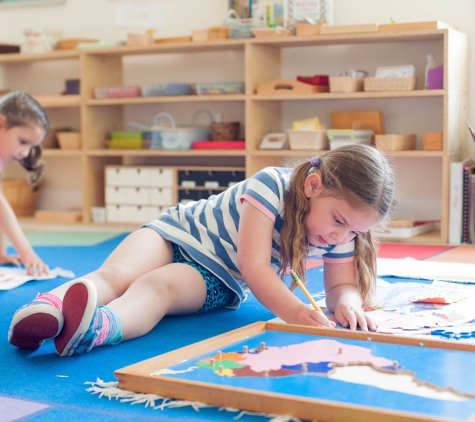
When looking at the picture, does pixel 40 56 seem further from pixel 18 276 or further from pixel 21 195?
pixel 18 276

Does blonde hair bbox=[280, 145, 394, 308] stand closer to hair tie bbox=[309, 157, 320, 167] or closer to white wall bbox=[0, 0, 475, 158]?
hair tie bbox=[309, 157, 320, 167]

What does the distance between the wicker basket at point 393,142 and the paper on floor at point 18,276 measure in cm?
129

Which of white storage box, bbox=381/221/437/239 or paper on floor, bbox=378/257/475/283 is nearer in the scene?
paper on floor, bbox=378/257/475/283

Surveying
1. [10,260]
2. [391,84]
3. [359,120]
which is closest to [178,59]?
[359,120]

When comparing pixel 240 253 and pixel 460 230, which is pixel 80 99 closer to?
pixel 460 230

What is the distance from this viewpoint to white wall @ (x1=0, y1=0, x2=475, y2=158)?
2.76 meters

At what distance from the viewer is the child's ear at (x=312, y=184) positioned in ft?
3.94

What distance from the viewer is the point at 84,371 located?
3.38 feet

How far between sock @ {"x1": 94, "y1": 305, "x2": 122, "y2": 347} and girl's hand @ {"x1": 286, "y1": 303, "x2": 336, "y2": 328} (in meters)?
0.29

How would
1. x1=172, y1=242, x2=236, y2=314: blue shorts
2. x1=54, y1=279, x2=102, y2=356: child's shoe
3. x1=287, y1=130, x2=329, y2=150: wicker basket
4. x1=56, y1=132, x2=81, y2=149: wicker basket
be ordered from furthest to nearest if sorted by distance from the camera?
x1=56, y1=132, x2=81, y2=149: wicker basket → x1=287, y1=130, x2=329, y2=150: wicker basket → x1=172, y1=242, x2=236, y2=314: blue shorts → x1=54, y1=279, x2=102, y2=356: child's shoe

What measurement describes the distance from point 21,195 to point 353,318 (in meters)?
2.52

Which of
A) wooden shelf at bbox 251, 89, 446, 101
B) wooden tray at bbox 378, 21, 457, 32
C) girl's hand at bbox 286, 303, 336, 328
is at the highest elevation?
wooden tray at bbox 378, 21, 457, 32

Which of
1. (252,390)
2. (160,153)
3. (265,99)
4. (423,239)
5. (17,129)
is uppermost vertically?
(265,99)

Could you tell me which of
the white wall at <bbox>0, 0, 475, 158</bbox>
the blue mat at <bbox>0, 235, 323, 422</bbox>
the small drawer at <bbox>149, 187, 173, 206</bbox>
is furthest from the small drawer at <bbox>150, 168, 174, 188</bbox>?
the blue mat at <bbox>0, 235, 323, 422</bbox>
